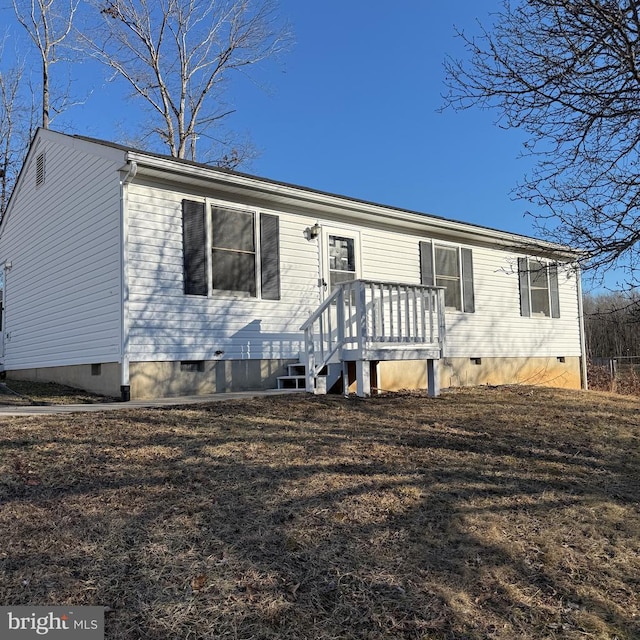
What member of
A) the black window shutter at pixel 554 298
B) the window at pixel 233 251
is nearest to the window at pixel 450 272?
the black window shutter at pixel 554 298

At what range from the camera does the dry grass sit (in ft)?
8.10

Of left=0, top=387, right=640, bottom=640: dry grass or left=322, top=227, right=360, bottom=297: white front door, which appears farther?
left=322, top=227, right=360, bottom=297: white front door

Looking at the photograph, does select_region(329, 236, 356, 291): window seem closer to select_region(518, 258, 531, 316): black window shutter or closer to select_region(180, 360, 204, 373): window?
select_region(180, 360, 204, 373): window

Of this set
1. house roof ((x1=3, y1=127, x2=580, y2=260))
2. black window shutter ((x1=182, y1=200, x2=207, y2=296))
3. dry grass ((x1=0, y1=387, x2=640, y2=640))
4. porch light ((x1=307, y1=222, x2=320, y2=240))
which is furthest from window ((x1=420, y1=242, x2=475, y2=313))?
dry grass ((x1=0, y1=387, x2=640, y2=640))

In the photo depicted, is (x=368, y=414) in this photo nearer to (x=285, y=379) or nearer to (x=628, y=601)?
(x=285, y=379)

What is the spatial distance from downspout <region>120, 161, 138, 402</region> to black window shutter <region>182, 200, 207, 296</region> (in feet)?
2.61

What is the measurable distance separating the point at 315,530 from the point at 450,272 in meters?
9.14

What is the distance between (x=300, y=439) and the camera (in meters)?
4.79

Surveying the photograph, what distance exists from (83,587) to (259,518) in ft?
3.30

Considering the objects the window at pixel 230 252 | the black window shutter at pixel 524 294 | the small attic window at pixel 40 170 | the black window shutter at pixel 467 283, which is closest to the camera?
the window at pixel 230 252

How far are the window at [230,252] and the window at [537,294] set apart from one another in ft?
20.5

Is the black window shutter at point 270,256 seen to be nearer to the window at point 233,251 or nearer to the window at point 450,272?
the window at point 233,251

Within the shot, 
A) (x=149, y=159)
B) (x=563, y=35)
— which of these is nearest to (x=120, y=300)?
(x=149, y=159)

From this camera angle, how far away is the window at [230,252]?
8.23 m
